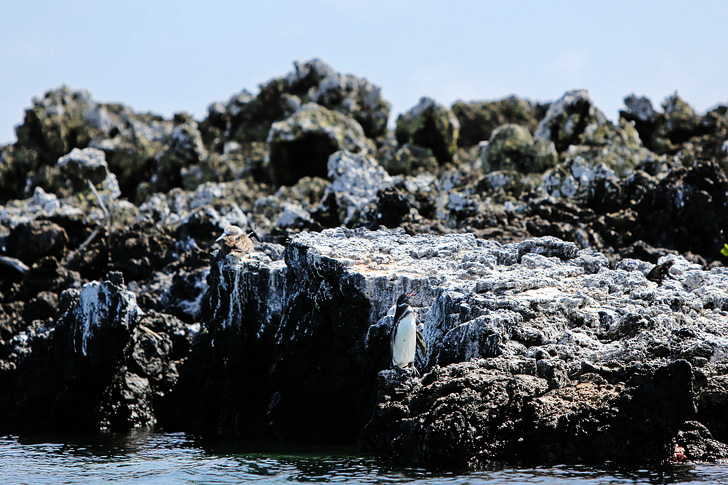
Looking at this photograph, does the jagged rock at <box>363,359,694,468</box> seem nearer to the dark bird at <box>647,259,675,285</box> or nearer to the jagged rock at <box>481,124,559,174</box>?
the dark bird at <box>647,259,675,285</box>

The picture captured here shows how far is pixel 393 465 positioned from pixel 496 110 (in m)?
45.3

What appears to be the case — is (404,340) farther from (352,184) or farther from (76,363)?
(352,184)

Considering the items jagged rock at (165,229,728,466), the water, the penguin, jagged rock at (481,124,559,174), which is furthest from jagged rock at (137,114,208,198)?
the penguin

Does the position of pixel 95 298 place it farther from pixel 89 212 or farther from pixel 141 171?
pixel 141 171

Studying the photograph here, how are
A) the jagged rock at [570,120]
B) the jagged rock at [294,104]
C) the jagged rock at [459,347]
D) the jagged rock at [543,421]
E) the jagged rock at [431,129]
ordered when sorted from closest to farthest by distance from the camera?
1. the jagged rock at [543,421]
2. the jagged rock at [459,347]
3. the jagged rock at [570,120]
4. the jagged rock at [431,129]
5. the jagged rock at [294,104]

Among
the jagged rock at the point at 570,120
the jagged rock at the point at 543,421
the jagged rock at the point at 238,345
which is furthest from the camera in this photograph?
the jagged rock at the point at 570,120

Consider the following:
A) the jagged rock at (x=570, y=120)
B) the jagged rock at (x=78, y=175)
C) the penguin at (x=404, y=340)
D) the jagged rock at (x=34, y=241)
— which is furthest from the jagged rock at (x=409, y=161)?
the penguin at (x=404, y=340)

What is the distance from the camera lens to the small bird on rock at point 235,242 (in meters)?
21.6

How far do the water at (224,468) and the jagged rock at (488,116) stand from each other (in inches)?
1492

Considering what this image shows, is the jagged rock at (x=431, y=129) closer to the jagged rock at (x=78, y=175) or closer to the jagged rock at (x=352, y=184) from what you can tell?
the jagged rock at (x=352, y=184)

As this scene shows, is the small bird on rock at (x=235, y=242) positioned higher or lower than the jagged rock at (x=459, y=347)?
higher

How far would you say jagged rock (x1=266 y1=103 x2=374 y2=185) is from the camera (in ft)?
141

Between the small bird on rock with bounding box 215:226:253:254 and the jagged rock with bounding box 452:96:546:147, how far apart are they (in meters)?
34.0

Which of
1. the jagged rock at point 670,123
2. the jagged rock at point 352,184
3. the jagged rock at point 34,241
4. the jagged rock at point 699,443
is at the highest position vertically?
the jagged rock at point 670,123
